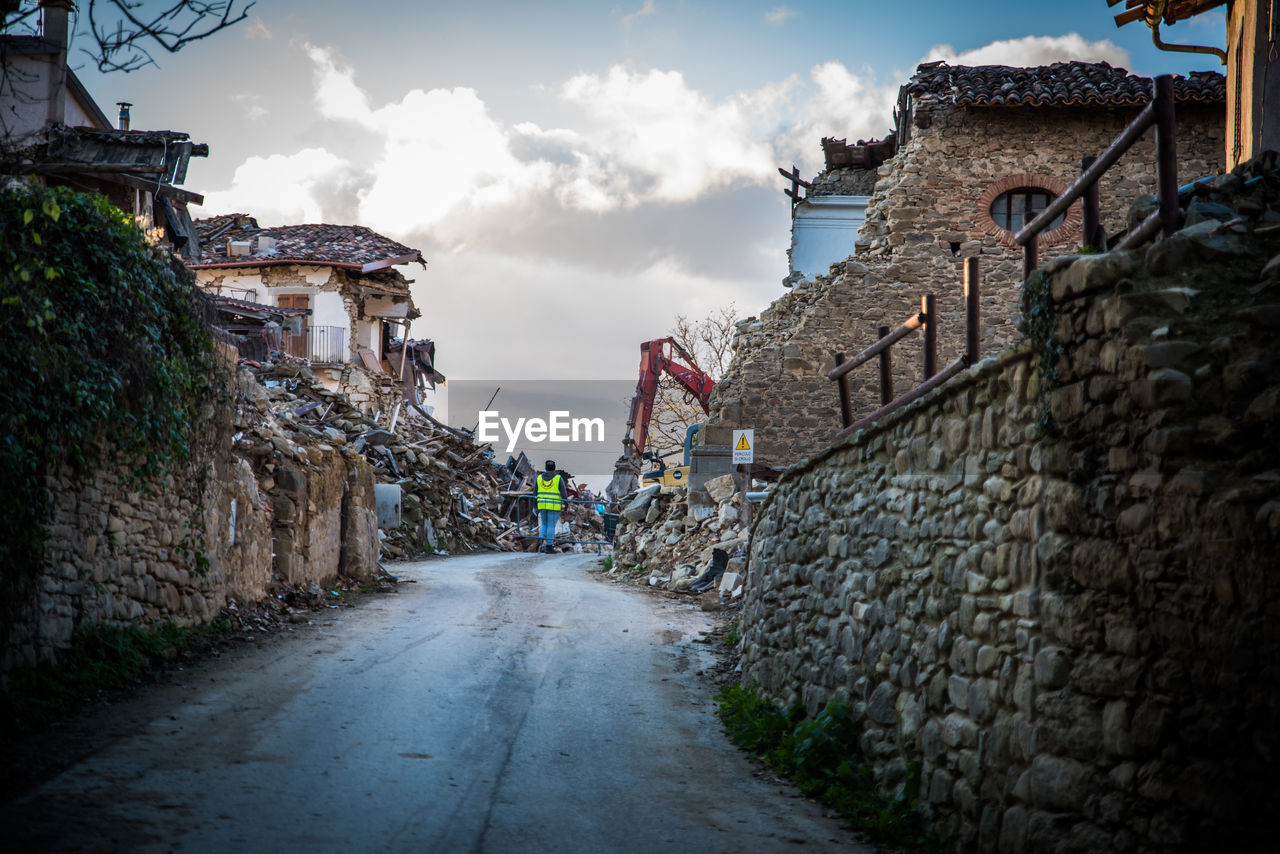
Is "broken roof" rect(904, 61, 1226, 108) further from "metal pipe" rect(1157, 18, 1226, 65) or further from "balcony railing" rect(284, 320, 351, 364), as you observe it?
"balcony railing" rect(284, 320, 351, 364)

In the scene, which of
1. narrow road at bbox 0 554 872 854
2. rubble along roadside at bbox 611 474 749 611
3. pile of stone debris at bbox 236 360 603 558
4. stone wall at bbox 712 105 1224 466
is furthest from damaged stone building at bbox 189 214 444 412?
narrow road at bbox 0 554 872 854

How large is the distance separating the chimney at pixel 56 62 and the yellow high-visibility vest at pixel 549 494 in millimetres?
15164

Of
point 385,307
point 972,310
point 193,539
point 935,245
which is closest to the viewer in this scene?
point 972,310

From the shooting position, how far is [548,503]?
2833cm

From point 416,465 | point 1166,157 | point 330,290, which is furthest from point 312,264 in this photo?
point 1166,157

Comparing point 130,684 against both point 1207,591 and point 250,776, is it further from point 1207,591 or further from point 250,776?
point 1207,591

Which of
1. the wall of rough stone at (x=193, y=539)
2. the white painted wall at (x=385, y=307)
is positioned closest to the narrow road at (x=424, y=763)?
the wall of rough stone at (x=193, y=539)

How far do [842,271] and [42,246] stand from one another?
14.8 metres

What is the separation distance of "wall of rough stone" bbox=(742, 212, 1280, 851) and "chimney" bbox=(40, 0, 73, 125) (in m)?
14.0

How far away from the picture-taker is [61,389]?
767cm

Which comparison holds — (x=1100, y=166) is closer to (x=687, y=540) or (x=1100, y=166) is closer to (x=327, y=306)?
(x=687, y=540)

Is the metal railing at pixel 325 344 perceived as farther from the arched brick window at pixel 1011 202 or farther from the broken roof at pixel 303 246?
the arched brick window at pixel 1011 202

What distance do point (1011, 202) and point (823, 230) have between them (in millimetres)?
6644

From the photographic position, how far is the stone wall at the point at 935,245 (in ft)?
61.6
